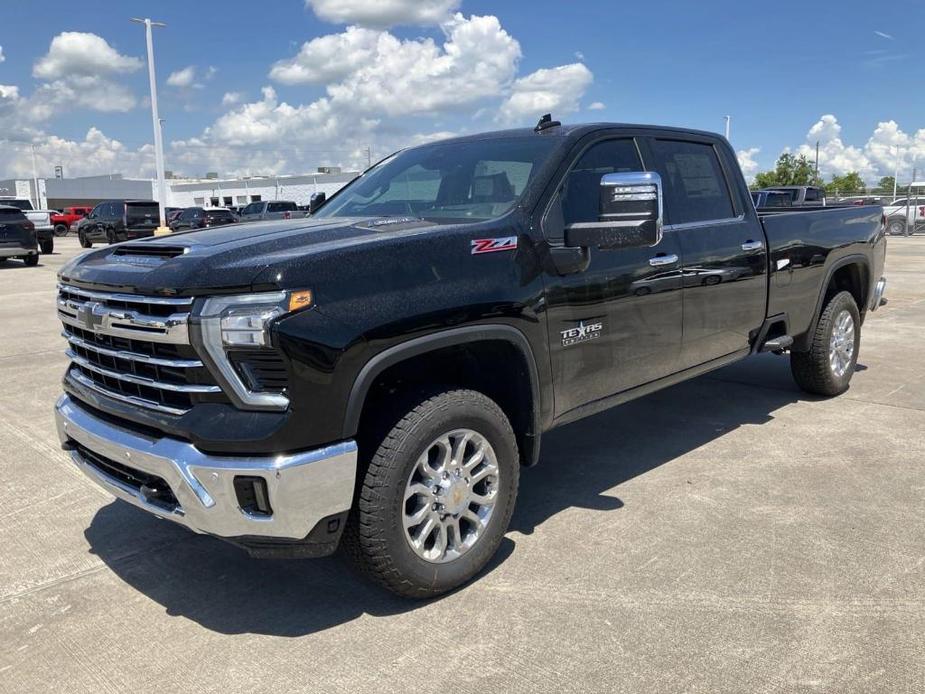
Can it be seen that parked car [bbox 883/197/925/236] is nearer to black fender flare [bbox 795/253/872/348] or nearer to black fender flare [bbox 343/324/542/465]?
black fender flare [bbox 795/253/872/348]

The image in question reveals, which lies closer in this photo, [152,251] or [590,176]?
[152,251]

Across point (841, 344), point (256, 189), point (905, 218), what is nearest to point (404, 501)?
point (841, 344)

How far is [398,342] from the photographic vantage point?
300cm

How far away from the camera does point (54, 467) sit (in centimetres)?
495

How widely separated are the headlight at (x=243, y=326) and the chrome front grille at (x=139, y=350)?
82 millimetres

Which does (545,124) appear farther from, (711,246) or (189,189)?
(189,189)

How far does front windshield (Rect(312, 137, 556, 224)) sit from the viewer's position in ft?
12.6

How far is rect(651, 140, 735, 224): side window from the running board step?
0.95 metres

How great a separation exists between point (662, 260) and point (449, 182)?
1204mm

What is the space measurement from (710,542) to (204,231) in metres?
2.81

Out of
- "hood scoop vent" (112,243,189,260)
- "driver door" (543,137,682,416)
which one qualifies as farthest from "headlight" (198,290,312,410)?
"driver door" (543,137,682,416)

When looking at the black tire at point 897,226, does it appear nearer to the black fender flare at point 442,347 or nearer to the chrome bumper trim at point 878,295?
the chrome bumper trim at point 878,295

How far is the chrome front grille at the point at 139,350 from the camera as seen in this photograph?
2.83 m

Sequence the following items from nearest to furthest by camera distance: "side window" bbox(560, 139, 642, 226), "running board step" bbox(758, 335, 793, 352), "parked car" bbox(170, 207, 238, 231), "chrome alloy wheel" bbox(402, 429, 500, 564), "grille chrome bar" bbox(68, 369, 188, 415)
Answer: "grille chrome bar" bbox(68, 369, 188, 415) → "chrome alloy wheel" bbox(402, 429, 500, 564) → "side window" bbox(560, 139, 642, 226) → "running board step" bbox(758, 335, 793, 352) → "parked car" bbox(170, 207, 238, 231)
